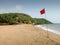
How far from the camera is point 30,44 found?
1070 cm

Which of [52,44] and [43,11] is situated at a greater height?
[43,11]

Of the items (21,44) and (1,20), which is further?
(1,20)

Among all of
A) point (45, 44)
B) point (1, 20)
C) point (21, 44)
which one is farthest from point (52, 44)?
point (1, 20)

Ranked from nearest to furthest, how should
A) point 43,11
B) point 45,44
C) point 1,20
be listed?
point 45,44 → point 43,11 → point 1,20

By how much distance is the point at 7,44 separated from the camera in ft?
35.1

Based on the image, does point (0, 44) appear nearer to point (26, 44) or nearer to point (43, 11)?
point (26, 44)

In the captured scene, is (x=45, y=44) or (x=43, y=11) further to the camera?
(x=43, y=11)

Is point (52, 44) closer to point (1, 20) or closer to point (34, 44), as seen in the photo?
point (34, 44)

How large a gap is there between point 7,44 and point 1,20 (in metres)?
115

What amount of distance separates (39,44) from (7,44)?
1.96m

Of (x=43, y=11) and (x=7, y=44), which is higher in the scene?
(x=43, y=11)

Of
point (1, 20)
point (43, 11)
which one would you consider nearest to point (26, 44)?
point (43, 11)

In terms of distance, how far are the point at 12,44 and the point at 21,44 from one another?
1.80 ft

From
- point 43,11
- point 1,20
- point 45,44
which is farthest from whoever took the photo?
point 1,20
